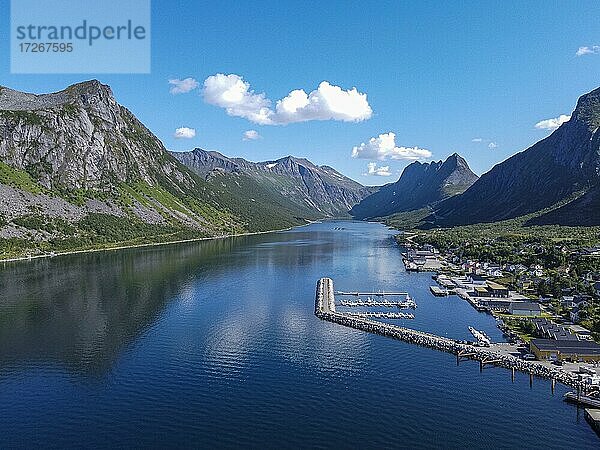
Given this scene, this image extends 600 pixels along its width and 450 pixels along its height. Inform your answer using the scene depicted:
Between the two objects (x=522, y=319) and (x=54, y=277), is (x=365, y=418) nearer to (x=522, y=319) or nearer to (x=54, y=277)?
(x=522, y=319)

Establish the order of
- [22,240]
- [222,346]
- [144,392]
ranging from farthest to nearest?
[22,240]
[222,346]
[144,392]

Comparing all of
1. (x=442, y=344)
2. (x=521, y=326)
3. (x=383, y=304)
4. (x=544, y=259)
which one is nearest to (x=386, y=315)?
(x=383, y=304)

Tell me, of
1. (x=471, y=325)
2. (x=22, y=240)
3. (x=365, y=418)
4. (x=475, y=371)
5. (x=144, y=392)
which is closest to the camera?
(x=365, y=418)

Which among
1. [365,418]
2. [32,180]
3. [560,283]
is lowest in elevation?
[365,418]

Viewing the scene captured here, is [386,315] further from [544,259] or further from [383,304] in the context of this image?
[544,259]

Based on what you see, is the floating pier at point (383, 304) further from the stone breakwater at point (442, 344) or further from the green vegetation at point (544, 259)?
the green vegetation at point (544, 259)

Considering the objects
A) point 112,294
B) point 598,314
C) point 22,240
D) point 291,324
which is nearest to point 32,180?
point 22,240
